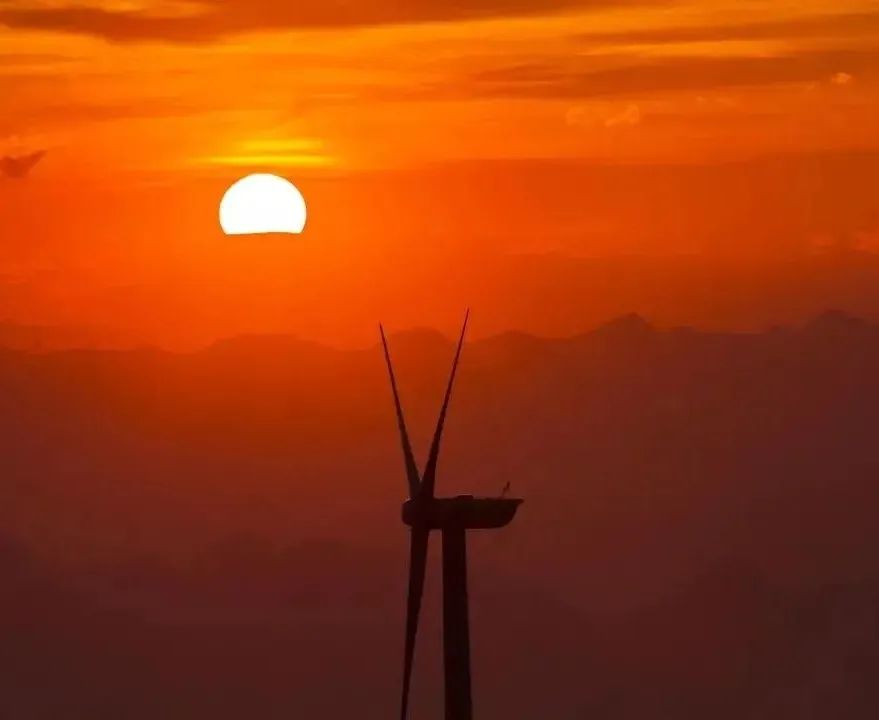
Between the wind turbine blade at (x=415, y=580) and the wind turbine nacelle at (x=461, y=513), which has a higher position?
the wind turbine nacelle at (x=461, y=513)

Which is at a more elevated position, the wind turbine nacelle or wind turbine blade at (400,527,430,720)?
Answer: the wind turbine nacelle

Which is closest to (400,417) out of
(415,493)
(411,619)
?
(415,493)

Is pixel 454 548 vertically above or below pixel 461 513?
below

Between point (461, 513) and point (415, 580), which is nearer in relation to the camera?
point (461, 513)

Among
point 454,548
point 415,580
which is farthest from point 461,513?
point 415,580

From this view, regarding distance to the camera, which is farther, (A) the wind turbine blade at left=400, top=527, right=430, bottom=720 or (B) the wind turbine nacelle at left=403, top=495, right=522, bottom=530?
(A) the wind turbine blade at left=400, top=527, right=430, bottom=720

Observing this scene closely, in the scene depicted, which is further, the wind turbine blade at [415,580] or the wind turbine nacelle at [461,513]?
the wind turbine blade at [415,580]

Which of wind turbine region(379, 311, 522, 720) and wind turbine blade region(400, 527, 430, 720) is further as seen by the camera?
wind turbine blade region(400, 527, 430, 720)

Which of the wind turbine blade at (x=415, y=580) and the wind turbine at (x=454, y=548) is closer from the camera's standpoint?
the wind turbine at (x=454, y=548)

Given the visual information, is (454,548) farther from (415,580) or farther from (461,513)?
(415,580)
